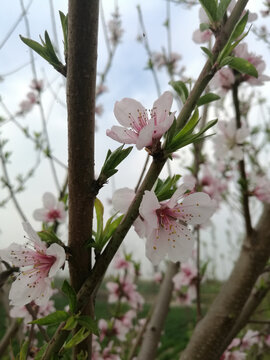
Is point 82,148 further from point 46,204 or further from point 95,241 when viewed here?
point 46,204

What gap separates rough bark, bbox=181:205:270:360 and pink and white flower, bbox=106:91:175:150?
2.71 ft

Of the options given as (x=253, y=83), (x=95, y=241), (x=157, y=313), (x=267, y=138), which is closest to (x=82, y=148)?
(x=95, y=241)

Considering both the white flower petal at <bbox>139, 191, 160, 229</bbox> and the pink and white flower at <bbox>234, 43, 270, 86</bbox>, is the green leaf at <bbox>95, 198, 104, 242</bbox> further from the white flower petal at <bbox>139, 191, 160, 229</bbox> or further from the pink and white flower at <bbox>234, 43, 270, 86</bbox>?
the pink and white flower at <bbox>234, 43, 270, 86</bbox>

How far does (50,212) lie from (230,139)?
1.09 metres

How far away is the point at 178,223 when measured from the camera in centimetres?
75

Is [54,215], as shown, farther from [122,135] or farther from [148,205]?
[148,205]

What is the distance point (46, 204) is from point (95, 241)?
1191mm

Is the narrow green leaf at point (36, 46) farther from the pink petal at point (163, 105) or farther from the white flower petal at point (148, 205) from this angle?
the white flower petal at point (148, 205)

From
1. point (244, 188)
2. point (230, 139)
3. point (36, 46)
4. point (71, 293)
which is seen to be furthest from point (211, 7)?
point (230, 139)

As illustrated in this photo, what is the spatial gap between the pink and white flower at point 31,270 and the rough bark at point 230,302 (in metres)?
0.70

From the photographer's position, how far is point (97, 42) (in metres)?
0.56

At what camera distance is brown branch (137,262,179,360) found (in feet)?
4.71

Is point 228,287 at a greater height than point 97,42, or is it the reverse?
point 97,42

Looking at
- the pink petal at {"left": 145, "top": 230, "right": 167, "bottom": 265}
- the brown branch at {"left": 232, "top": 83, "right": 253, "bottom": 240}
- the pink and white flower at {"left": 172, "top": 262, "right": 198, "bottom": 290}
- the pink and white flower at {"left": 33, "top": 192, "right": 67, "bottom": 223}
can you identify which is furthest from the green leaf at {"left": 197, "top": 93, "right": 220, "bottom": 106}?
the pink and white flower at {"left": 172, "top": 262, "right": 198, "bottom": 290}
